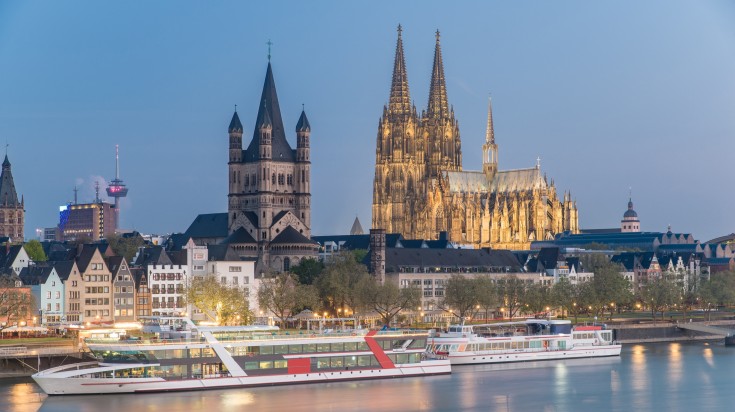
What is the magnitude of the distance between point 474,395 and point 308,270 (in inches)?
2641

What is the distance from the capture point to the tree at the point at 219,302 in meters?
136

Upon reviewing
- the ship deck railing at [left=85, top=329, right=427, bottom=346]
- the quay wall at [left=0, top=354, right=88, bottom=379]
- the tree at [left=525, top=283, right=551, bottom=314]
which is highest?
the tree at [left=525, top=283, right=551, bottom=314]

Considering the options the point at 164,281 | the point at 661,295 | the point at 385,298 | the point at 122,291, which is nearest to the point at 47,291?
the point at 122,291

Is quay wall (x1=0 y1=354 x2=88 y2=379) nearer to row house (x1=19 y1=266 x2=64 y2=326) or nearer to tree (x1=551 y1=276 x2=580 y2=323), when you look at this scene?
row house (x1=19 y1=266 x2=64 y2=326)

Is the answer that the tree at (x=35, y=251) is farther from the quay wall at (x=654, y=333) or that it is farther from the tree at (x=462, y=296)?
the quay wall at (x=654, y=333)

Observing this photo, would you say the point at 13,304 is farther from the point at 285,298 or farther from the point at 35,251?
the point at 35,251

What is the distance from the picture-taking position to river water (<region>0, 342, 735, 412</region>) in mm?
88375

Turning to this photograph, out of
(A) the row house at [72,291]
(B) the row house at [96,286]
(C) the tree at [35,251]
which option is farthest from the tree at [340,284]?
(C) the tree at [35,251]

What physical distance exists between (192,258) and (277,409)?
70272 mm

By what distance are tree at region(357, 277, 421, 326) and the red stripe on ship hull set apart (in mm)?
40922

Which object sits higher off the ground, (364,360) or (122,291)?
(122,291)

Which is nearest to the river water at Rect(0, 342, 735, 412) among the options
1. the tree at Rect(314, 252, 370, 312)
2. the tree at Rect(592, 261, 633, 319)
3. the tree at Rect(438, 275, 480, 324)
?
the tree at Rect(314, 252, 370, 312)

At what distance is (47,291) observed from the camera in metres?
139

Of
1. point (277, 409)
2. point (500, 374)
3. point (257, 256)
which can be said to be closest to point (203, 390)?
point (277, 409)
